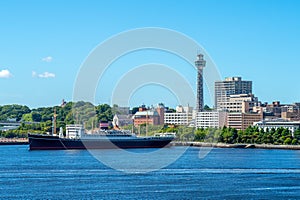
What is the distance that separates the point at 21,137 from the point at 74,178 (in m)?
62.4

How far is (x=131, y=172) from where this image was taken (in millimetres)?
32125

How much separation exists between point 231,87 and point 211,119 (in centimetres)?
3226

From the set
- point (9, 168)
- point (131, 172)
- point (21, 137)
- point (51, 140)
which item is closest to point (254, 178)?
point (131, 172)

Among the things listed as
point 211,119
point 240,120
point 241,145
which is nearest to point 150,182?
point 241,145

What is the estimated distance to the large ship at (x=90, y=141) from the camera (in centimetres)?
5934

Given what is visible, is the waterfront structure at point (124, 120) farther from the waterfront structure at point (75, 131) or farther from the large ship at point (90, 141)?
the large ship at point (90, 141)

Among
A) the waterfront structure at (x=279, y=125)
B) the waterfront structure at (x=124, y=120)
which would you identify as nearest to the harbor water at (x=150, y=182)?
the waterfront structure at (x=279, y=125)

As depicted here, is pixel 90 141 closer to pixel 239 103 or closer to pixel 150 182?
pixel 150 182

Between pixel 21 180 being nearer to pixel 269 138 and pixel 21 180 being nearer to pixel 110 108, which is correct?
pixel 269 138

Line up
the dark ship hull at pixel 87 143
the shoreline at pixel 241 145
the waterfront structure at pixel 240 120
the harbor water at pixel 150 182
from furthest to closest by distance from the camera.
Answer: the waterfront structure at pixel 240 120, the shoreline at pixel 241 145, the dark ship hull at pixel 87 143, the harbor water at pixel 150 182

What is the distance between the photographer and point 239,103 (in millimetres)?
120688

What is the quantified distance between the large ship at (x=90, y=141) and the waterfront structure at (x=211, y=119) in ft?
121

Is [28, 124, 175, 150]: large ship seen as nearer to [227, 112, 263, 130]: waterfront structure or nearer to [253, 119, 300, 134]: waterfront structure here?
[253, 119, 300, 134]: waterfront structure

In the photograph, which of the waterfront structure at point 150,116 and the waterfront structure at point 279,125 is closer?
the waterfront structure at point 279,125
